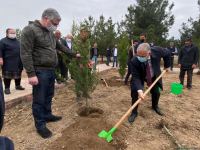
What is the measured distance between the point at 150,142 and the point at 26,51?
2.52 meters

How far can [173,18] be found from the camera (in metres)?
32.1

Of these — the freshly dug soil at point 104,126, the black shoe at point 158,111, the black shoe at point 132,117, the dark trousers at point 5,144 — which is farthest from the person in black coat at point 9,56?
the dark trousers at point 5,144

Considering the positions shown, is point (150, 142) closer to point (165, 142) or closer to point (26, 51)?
point (165, 142)

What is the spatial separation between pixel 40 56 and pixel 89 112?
189 cm

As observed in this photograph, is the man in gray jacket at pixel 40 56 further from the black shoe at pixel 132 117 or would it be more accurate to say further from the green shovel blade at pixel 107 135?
the black shoe at pixel 132 117

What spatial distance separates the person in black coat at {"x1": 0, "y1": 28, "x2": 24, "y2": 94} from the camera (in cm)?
783

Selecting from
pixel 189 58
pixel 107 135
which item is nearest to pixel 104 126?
pixel 107 135

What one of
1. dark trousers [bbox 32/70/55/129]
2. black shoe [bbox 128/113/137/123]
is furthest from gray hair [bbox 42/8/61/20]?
black shoe [bbox 128/113/137/123]

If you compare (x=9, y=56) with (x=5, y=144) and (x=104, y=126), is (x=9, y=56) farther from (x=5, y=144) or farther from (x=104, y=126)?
(x=5, y=144)

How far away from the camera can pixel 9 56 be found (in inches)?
312

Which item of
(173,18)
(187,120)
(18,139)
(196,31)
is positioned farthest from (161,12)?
(18,139)

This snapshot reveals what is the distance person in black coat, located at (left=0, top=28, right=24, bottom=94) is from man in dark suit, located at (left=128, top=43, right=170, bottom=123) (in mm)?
3449

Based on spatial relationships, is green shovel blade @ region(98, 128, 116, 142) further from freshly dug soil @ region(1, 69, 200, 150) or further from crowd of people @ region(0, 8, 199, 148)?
crowd of people @ region(0, 8, 199, 148)

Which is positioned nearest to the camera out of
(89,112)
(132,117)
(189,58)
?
(132,117)
